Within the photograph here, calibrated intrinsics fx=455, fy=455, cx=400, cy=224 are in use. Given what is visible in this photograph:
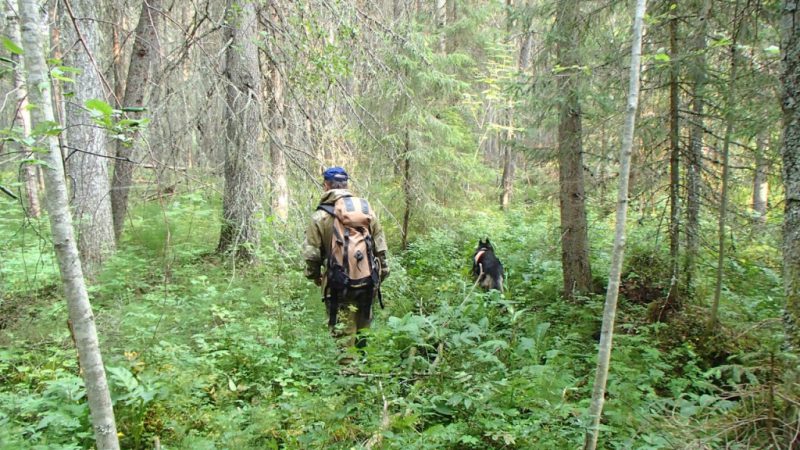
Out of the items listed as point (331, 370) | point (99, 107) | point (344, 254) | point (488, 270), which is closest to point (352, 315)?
point (344, 254)

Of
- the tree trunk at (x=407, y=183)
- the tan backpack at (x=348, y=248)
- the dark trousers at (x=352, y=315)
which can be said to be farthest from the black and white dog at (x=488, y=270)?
the tan backpack at (x=348, y=248)

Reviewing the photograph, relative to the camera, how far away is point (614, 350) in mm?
4586

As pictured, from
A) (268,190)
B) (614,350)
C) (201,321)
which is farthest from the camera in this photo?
(268,190)

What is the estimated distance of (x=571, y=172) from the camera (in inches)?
252

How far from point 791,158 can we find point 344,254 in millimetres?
3537

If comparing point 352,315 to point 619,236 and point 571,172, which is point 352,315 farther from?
point 571,172

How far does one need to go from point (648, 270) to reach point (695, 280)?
689mm

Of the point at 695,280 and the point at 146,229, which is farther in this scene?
the point at 146,229

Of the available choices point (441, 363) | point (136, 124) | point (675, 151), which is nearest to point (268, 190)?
point (441, 363)

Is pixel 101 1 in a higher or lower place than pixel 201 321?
higher

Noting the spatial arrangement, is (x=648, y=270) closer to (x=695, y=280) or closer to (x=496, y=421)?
(x=695, y=280)

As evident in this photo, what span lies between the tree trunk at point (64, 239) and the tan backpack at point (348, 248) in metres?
2.43

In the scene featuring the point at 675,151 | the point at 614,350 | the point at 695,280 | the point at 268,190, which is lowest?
the point at 614,350

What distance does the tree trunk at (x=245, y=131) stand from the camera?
19.1 feet
